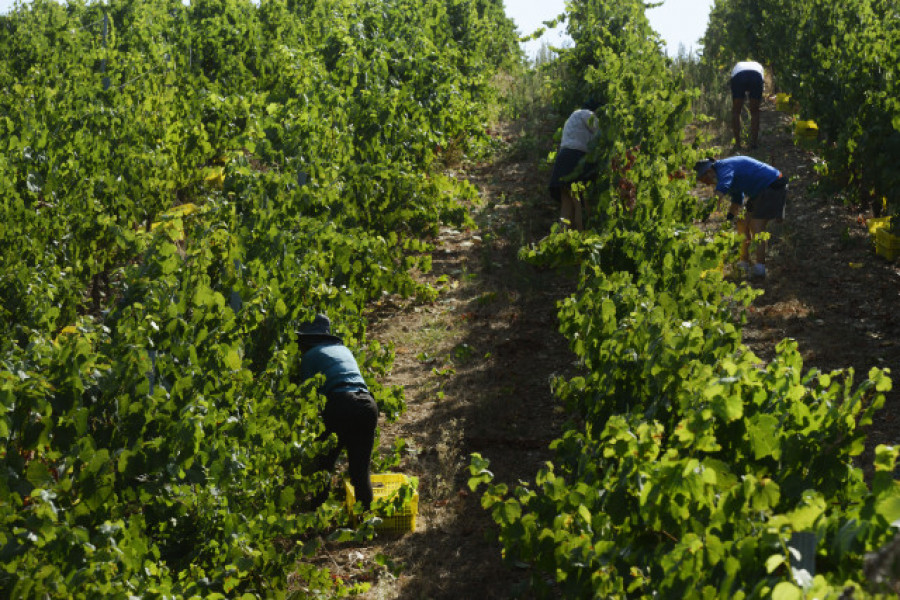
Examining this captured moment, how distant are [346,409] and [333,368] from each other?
28 centimetres

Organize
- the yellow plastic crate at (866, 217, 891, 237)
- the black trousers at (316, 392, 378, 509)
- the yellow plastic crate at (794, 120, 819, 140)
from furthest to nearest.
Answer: the yellow plastic crate at (794, 120, 819, 140)
the yellow plastic crate at (866, 217, 891, 237)
the black trousers at (316, 392, 378, 509)

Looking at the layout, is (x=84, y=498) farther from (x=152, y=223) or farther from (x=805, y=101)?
(x=805, y=101)

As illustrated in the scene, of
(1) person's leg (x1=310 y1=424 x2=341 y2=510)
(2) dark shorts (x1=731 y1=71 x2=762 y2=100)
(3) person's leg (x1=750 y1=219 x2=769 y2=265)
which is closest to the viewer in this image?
(1) person's leg (x1=310 y1=424 x2=341 y2=510)

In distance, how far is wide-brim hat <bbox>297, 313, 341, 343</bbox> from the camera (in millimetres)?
6121

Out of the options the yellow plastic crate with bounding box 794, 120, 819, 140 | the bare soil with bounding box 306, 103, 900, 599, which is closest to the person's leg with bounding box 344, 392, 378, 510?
the bare soil with bounding box 306, 103, 900, 599

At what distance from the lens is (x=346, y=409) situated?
5660 millimetres

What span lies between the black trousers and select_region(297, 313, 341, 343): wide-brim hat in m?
0.50

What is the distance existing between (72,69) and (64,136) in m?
5.20

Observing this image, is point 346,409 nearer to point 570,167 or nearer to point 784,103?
point 570,167

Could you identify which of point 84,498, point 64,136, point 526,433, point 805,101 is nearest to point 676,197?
point 526,433

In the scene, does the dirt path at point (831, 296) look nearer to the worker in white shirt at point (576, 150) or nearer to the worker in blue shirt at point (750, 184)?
the worker in blue shirt at point (750, 184)

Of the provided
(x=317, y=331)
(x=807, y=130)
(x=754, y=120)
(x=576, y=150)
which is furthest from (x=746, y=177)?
(x=754, y=120)

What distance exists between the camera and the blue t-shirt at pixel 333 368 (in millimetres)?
5758

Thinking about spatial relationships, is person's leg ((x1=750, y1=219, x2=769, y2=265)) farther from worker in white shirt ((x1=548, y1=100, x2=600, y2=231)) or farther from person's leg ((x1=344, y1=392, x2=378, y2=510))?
person's leg ((x1=344, y1=392, x2=378, y2=510))
